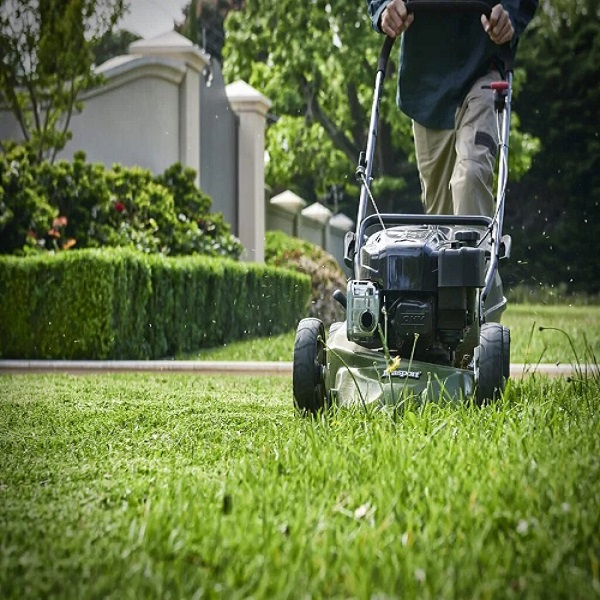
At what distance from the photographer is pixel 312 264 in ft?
58.0

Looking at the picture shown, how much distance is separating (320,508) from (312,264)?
597 inches

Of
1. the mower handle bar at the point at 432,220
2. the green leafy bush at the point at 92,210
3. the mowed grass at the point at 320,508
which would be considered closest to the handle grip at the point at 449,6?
the mower handle bar at the point at 432,220

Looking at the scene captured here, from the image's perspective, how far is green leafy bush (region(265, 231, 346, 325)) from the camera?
17.6 metres

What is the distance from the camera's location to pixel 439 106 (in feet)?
17.2

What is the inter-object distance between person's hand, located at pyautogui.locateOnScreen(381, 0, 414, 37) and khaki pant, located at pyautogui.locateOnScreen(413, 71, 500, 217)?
430 millimetres

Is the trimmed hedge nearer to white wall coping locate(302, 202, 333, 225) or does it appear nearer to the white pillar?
the white pillar

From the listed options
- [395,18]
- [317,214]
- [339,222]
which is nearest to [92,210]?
[395,18]

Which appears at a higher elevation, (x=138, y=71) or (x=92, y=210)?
(x=138, y=71)

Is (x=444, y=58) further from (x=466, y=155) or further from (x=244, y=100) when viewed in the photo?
(x=244, y=100)

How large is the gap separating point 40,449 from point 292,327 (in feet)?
34.7

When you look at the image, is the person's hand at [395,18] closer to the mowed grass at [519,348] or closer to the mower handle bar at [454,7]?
the mower handle bar at [454,7]

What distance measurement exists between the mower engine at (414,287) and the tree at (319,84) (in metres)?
16.9

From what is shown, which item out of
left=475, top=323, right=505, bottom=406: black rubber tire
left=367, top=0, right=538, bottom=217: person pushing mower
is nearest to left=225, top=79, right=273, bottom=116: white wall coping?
left=367, top=0, right=538, bottom=217: person pushing mower

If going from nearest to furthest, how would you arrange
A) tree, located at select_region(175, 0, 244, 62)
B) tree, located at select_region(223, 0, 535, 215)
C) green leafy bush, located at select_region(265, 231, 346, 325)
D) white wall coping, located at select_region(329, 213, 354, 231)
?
green leafy bush, located at select_region(265, 231, 346, 325), tree, located at select_region(223, 0, 535, 215), white wall coping, located at select_region(329, 213, 354, 231), tree, located at select_region(175, 0, 244, 62)
